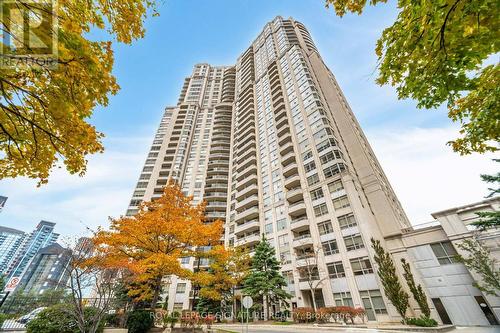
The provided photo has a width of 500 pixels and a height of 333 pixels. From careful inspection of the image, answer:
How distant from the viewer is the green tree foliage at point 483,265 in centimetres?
1475

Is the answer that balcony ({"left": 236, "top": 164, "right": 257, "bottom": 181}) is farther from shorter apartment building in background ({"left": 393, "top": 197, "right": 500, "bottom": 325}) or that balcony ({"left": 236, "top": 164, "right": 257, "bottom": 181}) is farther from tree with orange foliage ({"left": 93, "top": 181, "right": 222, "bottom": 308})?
tree with orange foliage ({"left": 93, "top": 181, "right": 222, "bottom": 308})

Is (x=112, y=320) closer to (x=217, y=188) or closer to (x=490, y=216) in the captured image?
(x=490, y=216)

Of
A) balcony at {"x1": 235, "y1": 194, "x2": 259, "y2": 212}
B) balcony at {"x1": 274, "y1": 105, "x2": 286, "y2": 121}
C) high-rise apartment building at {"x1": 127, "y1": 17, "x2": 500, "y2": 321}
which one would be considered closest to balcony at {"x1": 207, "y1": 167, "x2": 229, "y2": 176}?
high-rise apartment building at {"x1": 127, "y1": 17, "x2": 500, "y2": 321}

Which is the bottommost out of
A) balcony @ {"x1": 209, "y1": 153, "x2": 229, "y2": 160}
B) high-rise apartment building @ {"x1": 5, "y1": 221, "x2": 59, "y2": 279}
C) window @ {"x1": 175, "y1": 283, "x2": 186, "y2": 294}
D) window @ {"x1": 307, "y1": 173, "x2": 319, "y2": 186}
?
window @ {"x1": 175, "y1": 283, "x2": 186, "y2": 294}

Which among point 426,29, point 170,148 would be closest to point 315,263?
point 426,29

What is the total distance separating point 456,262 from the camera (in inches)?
744

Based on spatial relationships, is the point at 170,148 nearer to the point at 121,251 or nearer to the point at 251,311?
the point at 251,311

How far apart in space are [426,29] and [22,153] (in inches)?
262

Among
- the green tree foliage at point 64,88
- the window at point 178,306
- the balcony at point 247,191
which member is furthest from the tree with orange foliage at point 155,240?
the window at point 178,306

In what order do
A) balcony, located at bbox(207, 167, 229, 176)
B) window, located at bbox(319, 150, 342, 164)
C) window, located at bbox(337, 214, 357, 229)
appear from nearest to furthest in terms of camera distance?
window, located at bbox(337, 214, 357, 229)
window, located at bbox(319, 150, 342, 164)
balcony, located at bbox(207, 167, 229, 176)

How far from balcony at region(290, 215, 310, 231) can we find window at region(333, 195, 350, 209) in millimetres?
4652

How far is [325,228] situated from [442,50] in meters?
28.0

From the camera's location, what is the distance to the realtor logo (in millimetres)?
2387

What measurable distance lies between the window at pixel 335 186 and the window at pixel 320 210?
7.94 feet
